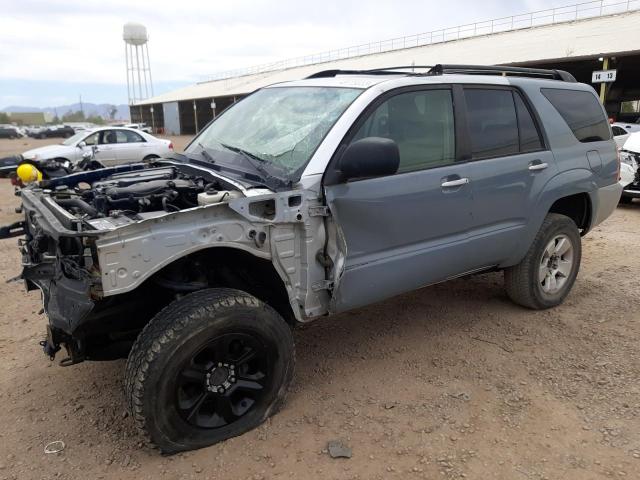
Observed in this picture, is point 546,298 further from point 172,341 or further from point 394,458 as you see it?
point 172,341

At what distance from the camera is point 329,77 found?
12.4 feet

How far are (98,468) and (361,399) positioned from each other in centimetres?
151

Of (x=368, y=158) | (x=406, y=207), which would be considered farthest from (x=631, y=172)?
(x=368, y=158)

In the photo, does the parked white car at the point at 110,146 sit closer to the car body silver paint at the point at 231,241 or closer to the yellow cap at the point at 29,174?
the yellow cap at the point at 29,174

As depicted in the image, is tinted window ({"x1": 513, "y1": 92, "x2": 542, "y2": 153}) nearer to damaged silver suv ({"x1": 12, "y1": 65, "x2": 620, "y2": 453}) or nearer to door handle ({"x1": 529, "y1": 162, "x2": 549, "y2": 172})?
damaged silver suv ({"x1": 12, "y1": 65, "x2": 620, "y2": 453})

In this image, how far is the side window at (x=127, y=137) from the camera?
47.2ft

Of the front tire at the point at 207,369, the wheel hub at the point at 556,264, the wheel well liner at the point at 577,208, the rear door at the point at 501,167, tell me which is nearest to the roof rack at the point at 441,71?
the rear door at the point at 501,167

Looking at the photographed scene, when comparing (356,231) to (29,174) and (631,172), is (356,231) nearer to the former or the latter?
(29,174)

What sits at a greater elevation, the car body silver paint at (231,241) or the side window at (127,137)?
the side window at (127,137)

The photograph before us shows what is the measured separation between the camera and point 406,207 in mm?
3240

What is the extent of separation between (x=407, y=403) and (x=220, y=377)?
117cm

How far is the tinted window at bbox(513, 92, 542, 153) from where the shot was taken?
3998mm

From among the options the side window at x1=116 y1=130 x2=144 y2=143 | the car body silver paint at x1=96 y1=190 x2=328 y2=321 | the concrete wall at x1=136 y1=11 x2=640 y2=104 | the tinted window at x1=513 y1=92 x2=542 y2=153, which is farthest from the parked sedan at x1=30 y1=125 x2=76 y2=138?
the car body silver paint at x1=96 y1=190 x2=328 y2=321

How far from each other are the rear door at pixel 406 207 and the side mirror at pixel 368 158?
0.12 metres
